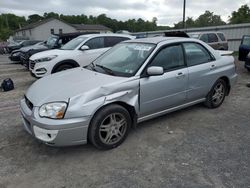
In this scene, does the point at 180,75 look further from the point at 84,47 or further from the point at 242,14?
the point at 242,14

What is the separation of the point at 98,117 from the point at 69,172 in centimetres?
80

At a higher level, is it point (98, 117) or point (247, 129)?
point (98, 117)

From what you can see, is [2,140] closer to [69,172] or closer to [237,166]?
[69,172]

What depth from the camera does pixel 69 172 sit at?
9.41 feet

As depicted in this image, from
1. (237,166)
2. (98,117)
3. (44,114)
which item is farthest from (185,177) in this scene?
(44,114)

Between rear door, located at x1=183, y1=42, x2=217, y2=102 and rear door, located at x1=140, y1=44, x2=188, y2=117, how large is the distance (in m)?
0.17

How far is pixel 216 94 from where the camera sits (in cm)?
492

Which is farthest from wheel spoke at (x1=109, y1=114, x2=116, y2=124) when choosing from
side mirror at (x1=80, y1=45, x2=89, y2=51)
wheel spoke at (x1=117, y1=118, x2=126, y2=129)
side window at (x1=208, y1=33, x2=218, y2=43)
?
side window at (x1=208, y1=33, x2=218, y2=43)

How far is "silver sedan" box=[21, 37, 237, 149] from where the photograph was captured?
2965 millimetres

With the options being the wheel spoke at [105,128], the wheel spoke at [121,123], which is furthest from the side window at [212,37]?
the wheel spoke at [105,128]

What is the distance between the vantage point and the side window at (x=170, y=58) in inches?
150

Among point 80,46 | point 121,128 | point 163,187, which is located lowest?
point 163,187

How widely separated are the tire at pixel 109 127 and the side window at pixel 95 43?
5088mm

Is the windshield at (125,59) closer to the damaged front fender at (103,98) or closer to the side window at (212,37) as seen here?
the damaged front fender at (103,98)
